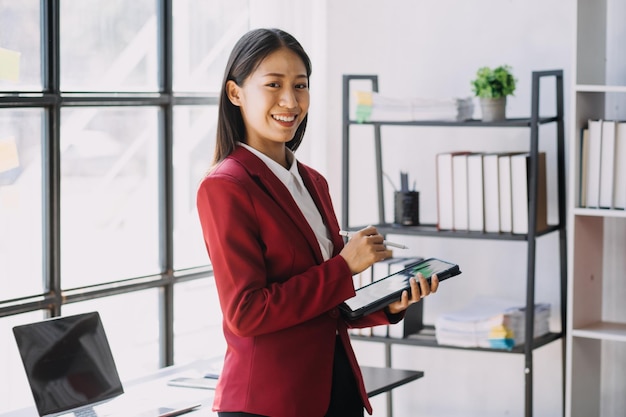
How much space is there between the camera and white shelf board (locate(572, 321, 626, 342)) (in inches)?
129

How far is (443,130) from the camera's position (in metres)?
3.94

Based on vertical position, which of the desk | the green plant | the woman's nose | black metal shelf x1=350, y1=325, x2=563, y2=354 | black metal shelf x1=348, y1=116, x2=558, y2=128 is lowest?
black metal shelf x1=350, y1=325, x2=563, y2=354

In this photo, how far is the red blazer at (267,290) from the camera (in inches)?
74.9

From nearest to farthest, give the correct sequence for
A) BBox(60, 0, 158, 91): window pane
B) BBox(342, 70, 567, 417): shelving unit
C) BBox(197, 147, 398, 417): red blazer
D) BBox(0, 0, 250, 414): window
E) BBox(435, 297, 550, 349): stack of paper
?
BBox(197, 147, 398, 417): red blazer < BBox(0, 0, 250, 414): window < BBox(60, 0, 158, 91): window pane < BBox(342, 70, 567, 417): shelving unit < BBox(435, 297, 550, 349): stack of paper

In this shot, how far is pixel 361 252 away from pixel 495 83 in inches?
66.1

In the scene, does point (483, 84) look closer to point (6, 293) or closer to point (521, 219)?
point (521, 219)

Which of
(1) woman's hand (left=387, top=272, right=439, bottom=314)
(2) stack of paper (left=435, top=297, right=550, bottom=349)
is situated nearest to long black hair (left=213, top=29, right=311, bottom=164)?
(1) woman's hand (left=387, top=272, right=439, bottom=314)

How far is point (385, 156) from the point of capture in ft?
13.4

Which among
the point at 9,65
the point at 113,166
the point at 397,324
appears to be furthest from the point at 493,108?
the point at 9,65

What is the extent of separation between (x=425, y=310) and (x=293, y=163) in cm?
201

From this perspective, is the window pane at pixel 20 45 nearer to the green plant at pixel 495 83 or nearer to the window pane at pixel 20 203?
the window pane at pixel 20 203

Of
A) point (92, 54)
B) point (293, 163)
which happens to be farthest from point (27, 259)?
point (293, 163)

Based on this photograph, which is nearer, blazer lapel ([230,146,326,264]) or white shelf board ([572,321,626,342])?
blazer lapel ([230,146,326,264])

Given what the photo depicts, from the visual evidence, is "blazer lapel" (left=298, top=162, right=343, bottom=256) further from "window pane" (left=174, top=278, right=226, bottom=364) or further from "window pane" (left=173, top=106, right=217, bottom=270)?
"window pane" (left=174, top=278, right=226, bottom=364)
